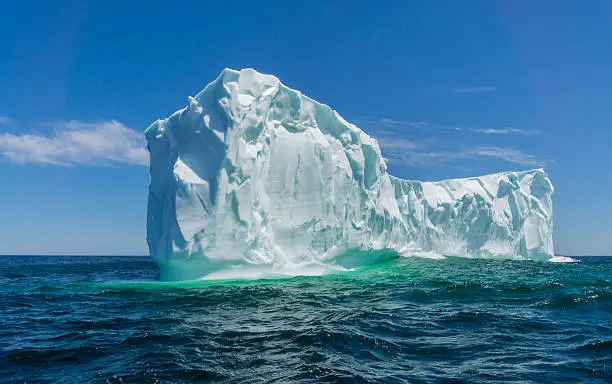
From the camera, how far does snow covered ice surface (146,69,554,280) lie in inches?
614

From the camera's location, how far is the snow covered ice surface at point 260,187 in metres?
15.6

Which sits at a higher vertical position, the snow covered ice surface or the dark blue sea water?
the snow covered ice surface

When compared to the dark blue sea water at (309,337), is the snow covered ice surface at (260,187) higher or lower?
higher

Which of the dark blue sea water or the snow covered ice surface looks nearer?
the dark blue sea water

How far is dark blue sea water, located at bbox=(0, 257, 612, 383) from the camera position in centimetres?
539

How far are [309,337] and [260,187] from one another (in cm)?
1041

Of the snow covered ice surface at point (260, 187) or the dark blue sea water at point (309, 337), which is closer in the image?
the dark blue sea water at point (309, 337)

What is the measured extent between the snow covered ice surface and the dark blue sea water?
3840mm

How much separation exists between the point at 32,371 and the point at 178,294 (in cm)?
647

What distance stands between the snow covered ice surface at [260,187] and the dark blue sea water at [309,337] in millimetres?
3840

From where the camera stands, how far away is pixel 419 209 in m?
29.6

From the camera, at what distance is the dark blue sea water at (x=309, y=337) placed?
5391 mm

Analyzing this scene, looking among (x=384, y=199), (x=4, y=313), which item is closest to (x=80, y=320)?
(x=4, y=313)

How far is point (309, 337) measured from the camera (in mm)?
7059
